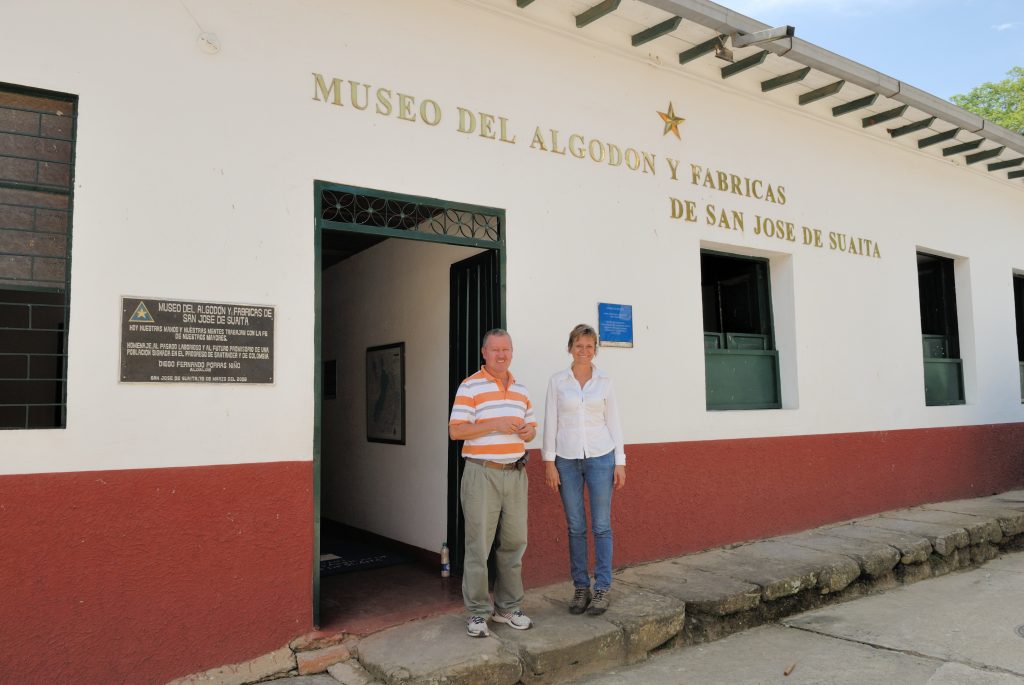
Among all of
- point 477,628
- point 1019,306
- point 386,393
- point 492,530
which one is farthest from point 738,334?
point 1019,306

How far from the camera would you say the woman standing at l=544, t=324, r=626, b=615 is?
484cm

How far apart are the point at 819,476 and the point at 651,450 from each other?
7.09ft

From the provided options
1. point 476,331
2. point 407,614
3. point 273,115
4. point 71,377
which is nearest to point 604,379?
point 476,331

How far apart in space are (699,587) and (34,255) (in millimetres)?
4505

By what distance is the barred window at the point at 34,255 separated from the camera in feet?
12.9

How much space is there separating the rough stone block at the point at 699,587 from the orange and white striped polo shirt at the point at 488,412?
5.27ft

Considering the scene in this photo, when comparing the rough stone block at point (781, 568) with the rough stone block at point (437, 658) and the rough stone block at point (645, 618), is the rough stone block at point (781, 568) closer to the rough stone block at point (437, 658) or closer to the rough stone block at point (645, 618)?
the rough stone block at point (645, 618)

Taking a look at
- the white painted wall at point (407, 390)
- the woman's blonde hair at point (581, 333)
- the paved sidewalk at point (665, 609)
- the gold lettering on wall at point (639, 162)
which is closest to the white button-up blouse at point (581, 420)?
the woman's blonde hair at point (581, 333)

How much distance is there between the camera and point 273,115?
15.0 ft

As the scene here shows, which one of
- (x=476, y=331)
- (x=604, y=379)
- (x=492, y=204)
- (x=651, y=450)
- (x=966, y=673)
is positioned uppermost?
(x=492, y=204)

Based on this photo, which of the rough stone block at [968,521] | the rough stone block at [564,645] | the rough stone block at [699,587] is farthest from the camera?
the rough stone block at [968,521]

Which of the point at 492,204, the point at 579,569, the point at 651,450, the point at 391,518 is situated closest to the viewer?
the point at 579,569

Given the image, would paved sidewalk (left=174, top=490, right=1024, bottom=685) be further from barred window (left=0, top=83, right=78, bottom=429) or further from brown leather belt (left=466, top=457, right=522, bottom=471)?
barred window (left=0, top=83, right=78, bottom=429)

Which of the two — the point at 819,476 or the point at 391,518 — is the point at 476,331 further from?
the point at 819,476
